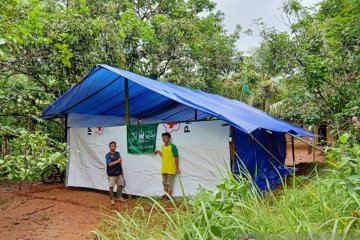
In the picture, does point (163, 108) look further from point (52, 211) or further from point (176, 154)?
point (52, 211)

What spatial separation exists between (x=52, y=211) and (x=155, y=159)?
195 cm

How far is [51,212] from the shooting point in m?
5.36

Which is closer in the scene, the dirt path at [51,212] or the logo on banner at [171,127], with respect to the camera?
the dirt path at [51,212]

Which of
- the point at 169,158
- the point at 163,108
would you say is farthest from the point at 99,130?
the point at 169,158

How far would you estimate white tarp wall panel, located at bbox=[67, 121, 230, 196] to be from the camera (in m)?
5.54

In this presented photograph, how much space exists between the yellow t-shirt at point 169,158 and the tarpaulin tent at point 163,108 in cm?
84

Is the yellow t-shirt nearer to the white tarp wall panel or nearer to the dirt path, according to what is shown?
the white tarp wall panel

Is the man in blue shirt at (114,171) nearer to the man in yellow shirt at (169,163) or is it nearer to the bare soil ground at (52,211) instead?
the bare soil ground at (52,211)

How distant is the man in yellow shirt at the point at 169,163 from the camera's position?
19.0ft

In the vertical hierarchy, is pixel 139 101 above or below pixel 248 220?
above

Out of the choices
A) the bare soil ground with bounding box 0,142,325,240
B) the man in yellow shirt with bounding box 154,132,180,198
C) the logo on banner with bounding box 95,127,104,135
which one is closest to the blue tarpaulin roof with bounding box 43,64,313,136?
the logo on banner with bounding box 95,127,104,135

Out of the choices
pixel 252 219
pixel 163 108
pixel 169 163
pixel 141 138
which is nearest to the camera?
pixel 252 219

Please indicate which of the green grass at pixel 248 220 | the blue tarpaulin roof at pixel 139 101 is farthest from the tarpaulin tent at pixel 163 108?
the green grass at pixel 248 220

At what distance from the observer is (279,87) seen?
1552 centimetres
